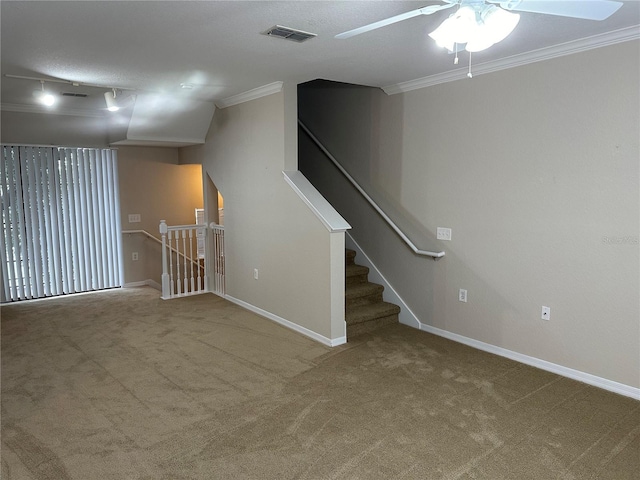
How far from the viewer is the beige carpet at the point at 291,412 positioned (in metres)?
2.37

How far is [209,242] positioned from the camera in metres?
6.04

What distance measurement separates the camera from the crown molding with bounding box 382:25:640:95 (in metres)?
2.91

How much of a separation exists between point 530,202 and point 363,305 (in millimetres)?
1896

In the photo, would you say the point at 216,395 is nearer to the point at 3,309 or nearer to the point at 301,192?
the point at 301,192

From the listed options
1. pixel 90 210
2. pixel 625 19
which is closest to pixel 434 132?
pixel 625 19

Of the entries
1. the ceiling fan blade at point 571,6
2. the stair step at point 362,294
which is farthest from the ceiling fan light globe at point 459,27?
the stair step at point 362,294

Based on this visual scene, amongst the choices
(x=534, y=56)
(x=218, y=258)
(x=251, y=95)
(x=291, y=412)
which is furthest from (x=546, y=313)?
(x=218, y=258)

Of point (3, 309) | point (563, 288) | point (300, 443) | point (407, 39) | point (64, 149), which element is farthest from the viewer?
point (64, 149)

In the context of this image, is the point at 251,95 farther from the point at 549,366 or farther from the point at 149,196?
the point at 549,366

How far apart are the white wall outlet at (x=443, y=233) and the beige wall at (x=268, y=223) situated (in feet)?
3.36

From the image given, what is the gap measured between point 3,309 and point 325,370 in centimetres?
402

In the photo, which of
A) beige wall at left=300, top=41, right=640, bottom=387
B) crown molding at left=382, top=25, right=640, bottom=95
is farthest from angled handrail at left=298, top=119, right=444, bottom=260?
crown molding at left=382, top=25, right=640, bottom=95

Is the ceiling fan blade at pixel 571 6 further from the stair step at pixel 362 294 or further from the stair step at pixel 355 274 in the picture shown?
the stair step at pixel 355 274

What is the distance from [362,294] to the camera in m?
4.67
